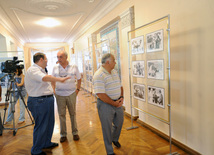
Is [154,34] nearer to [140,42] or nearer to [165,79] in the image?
[140,42]

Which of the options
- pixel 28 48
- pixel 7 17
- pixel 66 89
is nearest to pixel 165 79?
pixel 66 89

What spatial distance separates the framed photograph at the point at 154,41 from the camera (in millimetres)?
2505

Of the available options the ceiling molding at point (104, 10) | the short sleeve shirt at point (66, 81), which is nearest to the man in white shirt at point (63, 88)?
the short sleeve shirt at point (66, 81)

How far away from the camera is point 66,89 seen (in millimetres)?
3029

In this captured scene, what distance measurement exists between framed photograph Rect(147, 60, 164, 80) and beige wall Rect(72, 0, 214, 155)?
0.32 metres

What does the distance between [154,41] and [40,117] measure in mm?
2278

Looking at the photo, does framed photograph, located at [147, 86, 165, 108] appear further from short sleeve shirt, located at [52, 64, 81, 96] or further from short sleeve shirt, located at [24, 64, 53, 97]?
short sleeve shirt, located at [24, 64, 53, 97]

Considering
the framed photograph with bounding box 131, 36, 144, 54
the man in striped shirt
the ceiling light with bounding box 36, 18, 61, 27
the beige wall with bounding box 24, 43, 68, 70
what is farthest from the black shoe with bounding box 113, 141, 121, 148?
the beige wall with bounding box 24, 43, 68, 70

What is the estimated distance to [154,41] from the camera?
2631 millimetres

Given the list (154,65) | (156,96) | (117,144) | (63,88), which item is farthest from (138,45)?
(117,144)

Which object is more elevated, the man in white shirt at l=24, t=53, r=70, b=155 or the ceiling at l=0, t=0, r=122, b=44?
the ceiling at l=0, t=0, r=122, b=44

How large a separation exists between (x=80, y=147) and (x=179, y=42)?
254 centimetres

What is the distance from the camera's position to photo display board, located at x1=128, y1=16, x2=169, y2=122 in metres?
2.50

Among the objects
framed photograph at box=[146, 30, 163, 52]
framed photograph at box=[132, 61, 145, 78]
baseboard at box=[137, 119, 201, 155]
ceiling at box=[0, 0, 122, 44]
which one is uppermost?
ceiling at box=[0, 0, 122, 44]
